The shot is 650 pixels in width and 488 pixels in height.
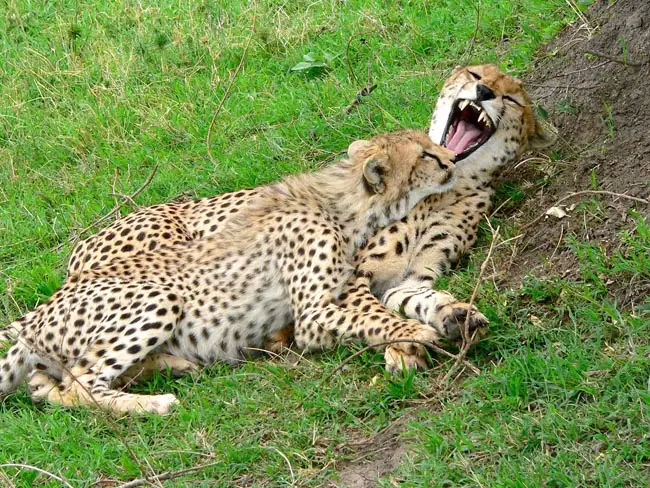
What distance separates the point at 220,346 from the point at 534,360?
1.66 metres

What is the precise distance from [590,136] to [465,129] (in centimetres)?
71

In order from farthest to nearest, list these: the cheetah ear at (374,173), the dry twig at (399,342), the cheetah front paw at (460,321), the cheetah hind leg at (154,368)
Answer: the cheetah ear at (374,173)
the cheetah hind leg at (154,368)
the cheetah front paw at (460,321)
the dry twig at (399,342)

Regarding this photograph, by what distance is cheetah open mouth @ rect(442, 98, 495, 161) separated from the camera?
18.4 ft

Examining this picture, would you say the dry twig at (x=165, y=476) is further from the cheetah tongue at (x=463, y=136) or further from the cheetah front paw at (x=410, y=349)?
the cheetah tongue at (x=463, y=136)

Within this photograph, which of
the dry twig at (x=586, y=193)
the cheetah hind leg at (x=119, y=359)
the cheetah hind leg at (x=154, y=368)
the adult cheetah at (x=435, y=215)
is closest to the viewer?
the dry twig at (x=586, y=193)

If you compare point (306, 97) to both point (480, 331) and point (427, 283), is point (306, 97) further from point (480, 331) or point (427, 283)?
point (480, 331)

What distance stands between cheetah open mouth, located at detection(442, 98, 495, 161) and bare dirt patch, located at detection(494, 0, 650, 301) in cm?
24

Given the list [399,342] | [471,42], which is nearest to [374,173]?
[399,342]

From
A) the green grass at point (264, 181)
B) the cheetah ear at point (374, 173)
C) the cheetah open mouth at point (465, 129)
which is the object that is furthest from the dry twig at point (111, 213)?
the cheetah open mouth at point (465, 129)

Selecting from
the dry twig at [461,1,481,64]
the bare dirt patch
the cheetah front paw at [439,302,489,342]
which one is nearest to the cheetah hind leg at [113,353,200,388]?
the cheetah front paw at [439,302,489,342]

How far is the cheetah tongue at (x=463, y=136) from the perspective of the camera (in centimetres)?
571

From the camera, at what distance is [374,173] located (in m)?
5.41

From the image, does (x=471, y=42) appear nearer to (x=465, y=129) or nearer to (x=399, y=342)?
(x=465, y=129)

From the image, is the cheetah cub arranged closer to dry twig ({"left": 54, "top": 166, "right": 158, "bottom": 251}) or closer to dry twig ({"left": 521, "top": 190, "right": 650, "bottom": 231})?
dry twig ({"left": 521, "top": 190, "right": 650, "bottom": 231})
